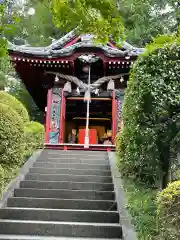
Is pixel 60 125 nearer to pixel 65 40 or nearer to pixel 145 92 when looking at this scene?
pixel 65 40

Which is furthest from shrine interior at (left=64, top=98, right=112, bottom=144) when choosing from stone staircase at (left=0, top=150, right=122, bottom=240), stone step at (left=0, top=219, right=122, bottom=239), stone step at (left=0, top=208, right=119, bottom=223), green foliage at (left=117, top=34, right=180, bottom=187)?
stone step at (left=0, top=219, right=122, bottom=239)

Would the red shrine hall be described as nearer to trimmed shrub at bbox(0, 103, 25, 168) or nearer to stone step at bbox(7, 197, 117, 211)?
trimmed shrub at bbox(0, 103, 25, 168)

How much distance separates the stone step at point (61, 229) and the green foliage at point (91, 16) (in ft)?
9.47

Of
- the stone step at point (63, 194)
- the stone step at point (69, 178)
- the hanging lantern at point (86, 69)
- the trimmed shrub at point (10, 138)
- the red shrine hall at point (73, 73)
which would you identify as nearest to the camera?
the trimmed shrub at point (10, 138)

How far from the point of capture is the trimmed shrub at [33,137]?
8.66 meters

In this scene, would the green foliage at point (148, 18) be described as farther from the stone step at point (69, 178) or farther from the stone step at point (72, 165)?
the stone step at point (69, 178)

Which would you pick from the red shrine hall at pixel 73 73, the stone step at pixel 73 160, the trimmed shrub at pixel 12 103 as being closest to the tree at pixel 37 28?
the red shrine hall at pixel 73 73

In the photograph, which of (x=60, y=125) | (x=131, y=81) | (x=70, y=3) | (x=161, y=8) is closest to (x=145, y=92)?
(x=131, y=81)

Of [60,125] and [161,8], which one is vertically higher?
[161,8]

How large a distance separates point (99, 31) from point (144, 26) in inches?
610

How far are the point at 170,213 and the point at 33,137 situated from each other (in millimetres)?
6321

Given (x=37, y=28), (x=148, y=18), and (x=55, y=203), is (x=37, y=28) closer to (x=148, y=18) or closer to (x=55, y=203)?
(x=148, y=18)

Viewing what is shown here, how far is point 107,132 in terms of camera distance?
17.8 metres

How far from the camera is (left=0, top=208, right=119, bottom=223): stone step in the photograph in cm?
557
